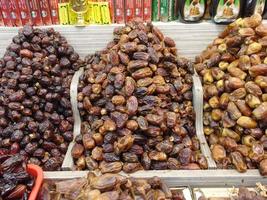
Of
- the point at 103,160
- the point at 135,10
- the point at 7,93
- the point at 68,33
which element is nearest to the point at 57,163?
the point at 103,160

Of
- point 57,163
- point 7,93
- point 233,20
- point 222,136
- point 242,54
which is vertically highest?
point 233,20

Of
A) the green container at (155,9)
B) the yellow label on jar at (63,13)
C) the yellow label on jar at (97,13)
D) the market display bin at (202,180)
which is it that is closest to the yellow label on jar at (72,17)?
the yellow label on jar at (63,13)

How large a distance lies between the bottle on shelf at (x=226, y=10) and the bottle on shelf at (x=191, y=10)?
9cm

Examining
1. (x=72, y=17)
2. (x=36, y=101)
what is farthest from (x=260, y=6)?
(x=36, y=101)

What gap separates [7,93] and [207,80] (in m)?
1.40

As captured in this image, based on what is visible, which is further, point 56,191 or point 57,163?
point 57,163

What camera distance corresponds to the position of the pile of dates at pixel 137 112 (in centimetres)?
199

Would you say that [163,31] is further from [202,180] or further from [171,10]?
A: [202,180]

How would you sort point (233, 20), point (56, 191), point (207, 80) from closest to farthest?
1. point (56, 191)
2. point (207, 80)
3. point (233, 20)

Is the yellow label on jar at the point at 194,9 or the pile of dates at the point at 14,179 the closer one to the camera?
the pile of dates at the point at 14,179

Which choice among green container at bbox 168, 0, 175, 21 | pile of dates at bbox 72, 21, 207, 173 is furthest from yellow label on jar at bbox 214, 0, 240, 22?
pile of dates at bbox 72, 21, 207, 173

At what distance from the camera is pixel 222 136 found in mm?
2162

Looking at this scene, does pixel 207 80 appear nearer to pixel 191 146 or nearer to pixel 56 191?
pixel 191 146

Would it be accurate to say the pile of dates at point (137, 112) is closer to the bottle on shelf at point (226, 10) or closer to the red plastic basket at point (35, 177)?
the red plastic basket at point (35, 177)
